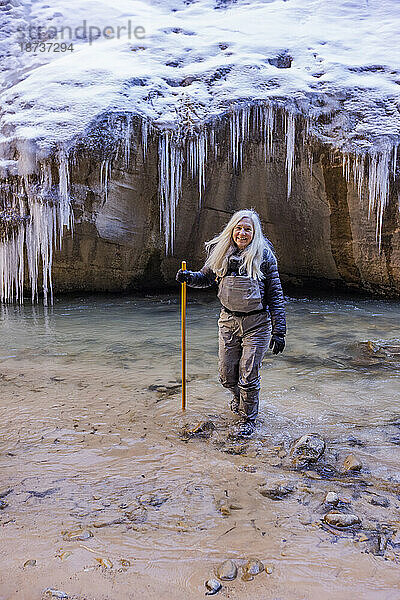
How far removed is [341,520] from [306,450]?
794 mm

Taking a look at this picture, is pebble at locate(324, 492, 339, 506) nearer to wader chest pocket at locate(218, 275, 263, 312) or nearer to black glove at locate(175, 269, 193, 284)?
wader chest pocket at locate(218, 275, 263, 312)

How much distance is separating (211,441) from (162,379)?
5.73 feet

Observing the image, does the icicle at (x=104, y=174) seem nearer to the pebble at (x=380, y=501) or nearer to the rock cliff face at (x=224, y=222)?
the rock cliff face at (x=224, y=222)

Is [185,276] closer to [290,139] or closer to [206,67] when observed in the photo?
[290,139]

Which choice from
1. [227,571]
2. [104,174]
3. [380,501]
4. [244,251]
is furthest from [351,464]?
[104,174]

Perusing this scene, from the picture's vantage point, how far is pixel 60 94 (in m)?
9.66

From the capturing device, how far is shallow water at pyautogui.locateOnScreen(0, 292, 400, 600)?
2.17m

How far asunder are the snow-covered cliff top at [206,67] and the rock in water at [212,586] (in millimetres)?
8507

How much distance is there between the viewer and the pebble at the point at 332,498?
2.72 meters

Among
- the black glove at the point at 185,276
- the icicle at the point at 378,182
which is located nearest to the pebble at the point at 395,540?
the black glove at the point at 185,276

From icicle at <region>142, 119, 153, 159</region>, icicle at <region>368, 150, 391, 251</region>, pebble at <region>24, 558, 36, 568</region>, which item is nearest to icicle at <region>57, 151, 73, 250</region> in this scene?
icicle at <region>142, 119, 153, 159</region>

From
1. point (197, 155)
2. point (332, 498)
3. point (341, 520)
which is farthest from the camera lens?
point (197, 155)

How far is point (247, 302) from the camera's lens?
147 inches

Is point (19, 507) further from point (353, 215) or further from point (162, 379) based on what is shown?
point (353, 215)
